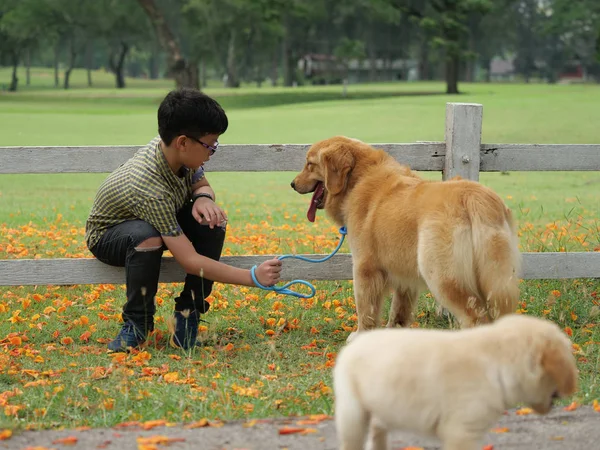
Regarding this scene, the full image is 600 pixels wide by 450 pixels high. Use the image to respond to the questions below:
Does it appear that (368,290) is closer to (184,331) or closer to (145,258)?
(184,331)

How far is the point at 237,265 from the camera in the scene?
5668 mm

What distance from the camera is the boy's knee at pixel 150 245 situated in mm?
4992

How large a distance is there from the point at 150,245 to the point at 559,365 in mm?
2909

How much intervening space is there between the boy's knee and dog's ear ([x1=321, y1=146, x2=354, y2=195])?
110cm

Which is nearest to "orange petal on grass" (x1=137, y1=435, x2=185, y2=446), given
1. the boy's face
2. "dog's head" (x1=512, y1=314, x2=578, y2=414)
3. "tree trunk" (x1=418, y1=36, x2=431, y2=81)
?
"dog's head" (x1=512, y1=314, x2=578, y2=414)

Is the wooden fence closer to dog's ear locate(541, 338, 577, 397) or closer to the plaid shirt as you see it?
the plaid shirt

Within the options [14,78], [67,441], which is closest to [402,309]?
[67,441]

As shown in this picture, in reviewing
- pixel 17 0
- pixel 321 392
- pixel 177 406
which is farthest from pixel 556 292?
pixel 17 0

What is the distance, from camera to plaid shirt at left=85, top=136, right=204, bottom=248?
495 cm

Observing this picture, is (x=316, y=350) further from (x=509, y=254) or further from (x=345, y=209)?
(x=509, y=254)

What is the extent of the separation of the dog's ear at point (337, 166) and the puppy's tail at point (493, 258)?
972 millimetres

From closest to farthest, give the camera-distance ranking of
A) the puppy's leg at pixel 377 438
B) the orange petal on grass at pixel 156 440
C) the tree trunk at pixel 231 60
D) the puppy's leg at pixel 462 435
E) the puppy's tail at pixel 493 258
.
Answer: the puppy's leg at pixel 462 435 < the puppy's leg at pixel 377 438 < the orange petal on grass at pixel 156 440 < the puppy's tail at pixel 493 258 < the tree trunk at pixel 231 60

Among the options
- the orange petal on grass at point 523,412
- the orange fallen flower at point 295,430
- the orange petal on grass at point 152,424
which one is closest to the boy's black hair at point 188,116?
the orange petal on grass at point 152,424

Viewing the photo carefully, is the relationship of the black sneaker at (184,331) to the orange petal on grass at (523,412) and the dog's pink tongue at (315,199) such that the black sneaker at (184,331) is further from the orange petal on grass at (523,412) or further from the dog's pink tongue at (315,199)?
the orange petal on grass at (523,412)
